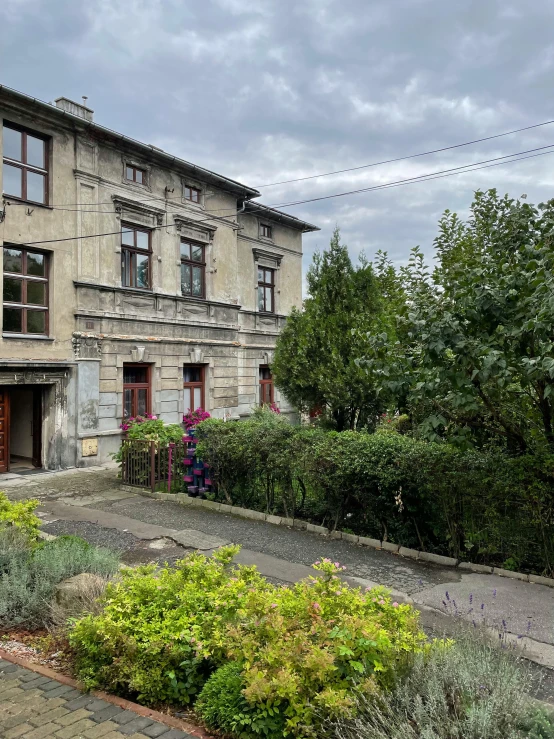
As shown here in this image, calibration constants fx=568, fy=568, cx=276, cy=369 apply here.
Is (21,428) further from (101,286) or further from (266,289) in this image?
(266,289)

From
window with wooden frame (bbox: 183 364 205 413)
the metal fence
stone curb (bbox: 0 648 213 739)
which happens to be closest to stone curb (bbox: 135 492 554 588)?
the metal fence

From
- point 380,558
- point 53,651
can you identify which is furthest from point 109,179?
point 53,651

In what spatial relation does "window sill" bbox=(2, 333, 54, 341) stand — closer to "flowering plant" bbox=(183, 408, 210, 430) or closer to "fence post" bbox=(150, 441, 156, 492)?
"flowering plant" bbox=(183, 408, 210, 430)

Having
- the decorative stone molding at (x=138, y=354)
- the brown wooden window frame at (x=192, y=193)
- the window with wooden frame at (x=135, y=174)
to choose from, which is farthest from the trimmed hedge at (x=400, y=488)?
the brown wooden window frame at (x=192, y=193)

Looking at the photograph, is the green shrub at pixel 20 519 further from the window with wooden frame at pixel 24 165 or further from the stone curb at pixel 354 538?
the window with wooden frame at pixel 24 165

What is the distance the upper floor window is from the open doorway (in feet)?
27.0

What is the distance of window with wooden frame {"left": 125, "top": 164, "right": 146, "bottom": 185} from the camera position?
17141 mm

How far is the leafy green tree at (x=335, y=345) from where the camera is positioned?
11305 mm

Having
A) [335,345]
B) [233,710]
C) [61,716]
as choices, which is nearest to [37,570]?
[61,716]

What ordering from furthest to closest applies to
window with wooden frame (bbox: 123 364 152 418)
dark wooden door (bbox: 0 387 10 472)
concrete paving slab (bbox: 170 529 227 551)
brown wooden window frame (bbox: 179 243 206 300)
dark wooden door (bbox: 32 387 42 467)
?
1. brown wooden window frame (bbox: 179 243 206 300)
2. window with wooden frame (bbox: 123 364 152 418)
3. dark wooden door (bbox: 32 387 42 467)
4. dark wooden door (bbox: 0 387 10 472)
5. concrete paving slab (bbox: 170 529 227 551)

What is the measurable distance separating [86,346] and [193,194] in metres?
7.13

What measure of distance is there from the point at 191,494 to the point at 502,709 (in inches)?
333

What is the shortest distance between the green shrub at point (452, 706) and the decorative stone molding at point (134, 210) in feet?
51.4

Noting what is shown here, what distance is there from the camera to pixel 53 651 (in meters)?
4.56
